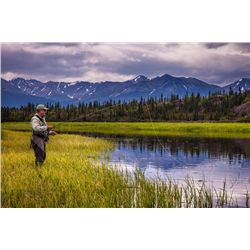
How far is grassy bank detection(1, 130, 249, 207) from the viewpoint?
8.10m

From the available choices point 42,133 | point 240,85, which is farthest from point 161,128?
point 42,133

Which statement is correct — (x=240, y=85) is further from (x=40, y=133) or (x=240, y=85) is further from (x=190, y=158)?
(x=40, y=133)

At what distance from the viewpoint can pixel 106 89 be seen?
8.92 meters

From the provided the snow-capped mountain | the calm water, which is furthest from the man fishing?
the snow-capped mountain

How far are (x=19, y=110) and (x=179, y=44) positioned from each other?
2657mm

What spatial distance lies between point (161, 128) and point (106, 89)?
110 centimetres

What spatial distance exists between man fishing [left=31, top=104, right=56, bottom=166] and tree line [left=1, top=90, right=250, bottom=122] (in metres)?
0.14

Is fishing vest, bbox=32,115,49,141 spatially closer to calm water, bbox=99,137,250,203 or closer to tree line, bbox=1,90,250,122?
tree line, bbox=1,90,250,122
